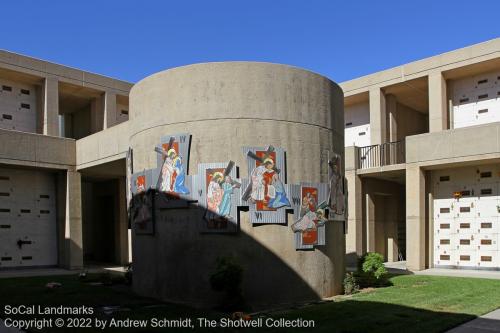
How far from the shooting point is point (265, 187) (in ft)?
40.7

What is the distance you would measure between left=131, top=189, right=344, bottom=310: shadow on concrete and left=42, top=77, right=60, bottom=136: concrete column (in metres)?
15.1

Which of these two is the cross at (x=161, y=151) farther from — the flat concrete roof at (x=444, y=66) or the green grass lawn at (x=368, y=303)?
the flat concrete roof at (x=444, y=66)

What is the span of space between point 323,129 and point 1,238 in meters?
17.1

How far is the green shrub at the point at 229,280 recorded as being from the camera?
11.4 metres

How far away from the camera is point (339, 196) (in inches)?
562

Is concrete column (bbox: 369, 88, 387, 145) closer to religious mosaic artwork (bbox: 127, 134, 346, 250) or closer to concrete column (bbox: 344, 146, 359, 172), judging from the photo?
concrete column (bbox: 344, 146, 359, 172)

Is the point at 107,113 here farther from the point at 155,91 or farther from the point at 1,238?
the point at 155,91

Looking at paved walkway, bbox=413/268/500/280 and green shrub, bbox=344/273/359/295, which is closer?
green shrub, bbox=344/273/359/295

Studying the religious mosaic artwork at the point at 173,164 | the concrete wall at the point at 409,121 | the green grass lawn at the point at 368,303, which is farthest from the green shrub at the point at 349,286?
the concrete wall at the point at 409,121

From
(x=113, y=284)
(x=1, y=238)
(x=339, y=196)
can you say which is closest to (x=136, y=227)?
(x=113, y=284)

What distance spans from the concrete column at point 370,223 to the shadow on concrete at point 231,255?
11.3m

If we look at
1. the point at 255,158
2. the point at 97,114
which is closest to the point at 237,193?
the point at 255,158

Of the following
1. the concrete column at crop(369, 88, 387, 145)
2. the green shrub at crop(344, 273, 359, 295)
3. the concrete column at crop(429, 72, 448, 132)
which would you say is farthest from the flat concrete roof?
the green shrub at crop(344, 273, 359, 295)

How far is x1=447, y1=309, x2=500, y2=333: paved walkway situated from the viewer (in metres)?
9.52
